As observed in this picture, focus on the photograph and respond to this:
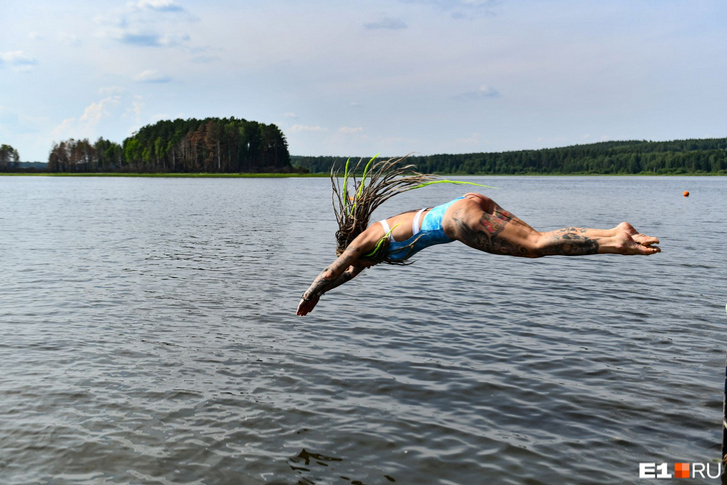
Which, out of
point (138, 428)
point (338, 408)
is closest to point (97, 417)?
point (138, 428)

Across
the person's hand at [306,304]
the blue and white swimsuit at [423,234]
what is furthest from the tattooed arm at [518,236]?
the person's hand at [306,304]

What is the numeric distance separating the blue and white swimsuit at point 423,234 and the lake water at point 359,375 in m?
2.44

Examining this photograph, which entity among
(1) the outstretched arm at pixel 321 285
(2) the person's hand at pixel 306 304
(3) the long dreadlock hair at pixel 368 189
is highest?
(3) the long dreadlock hair at pixel 368 189

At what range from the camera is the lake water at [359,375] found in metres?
7.51

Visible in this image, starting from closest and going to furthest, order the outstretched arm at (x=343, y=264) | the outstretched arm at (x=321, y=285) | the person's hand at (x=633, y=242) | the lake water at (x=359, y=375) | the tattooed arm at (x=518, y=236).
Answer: the person's hand at (x=633, y=242), the tattooed arm at (x=518, y=236), the lake water at (x=359, y=375), the outstretched arm at (x=343, y=264), the outstretched arm at (x=321, y=285)

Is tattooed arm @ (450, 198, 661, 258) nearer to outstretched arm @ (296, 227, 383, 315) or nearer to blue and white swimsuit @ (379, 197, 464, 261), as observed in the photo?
blue and white swimsuit @ (379, 197, 464, 261)

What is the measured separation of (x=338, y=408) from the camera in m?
8.95

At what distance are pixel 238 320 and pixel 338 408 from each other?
19.0 ft

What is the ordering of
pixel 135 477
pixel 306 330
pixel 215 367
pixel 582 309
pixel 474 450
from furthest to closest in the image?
pixel 582 309
pixel 306 330
pixel 215 367
pixel 474 450
pixel 135 477

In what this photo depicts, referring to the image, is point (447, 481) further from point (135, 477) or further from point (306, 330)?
point (306, 330)

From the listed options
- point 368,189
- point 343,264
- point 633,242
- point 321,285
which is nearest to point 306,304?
point 321,285

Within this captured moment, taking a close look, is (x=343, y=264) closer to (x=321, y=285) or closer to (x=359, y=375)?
(x=321, y=285)

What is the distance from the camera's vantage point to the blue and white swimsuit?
736 centimetres

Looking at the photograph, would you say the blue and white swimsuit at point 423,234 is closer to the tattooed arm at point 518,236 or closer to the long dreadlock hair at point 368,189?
the tattooed arm at point 518,236
